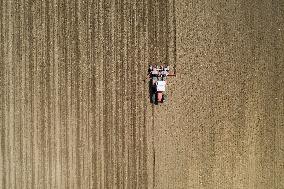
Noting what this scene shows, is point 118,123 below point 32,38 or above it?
below

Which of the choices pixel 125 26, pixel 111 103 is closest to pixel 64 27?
pixel 125 26

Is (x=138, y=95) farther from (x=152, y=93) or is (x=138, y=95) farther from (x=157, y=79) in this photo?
(x=157, y=79)

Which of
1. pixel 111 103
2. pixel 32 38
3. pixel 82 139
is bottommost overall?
pixel 82 139

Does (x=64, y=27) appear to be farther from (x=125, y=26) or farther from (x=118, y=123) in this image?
(x=118, y=123)
